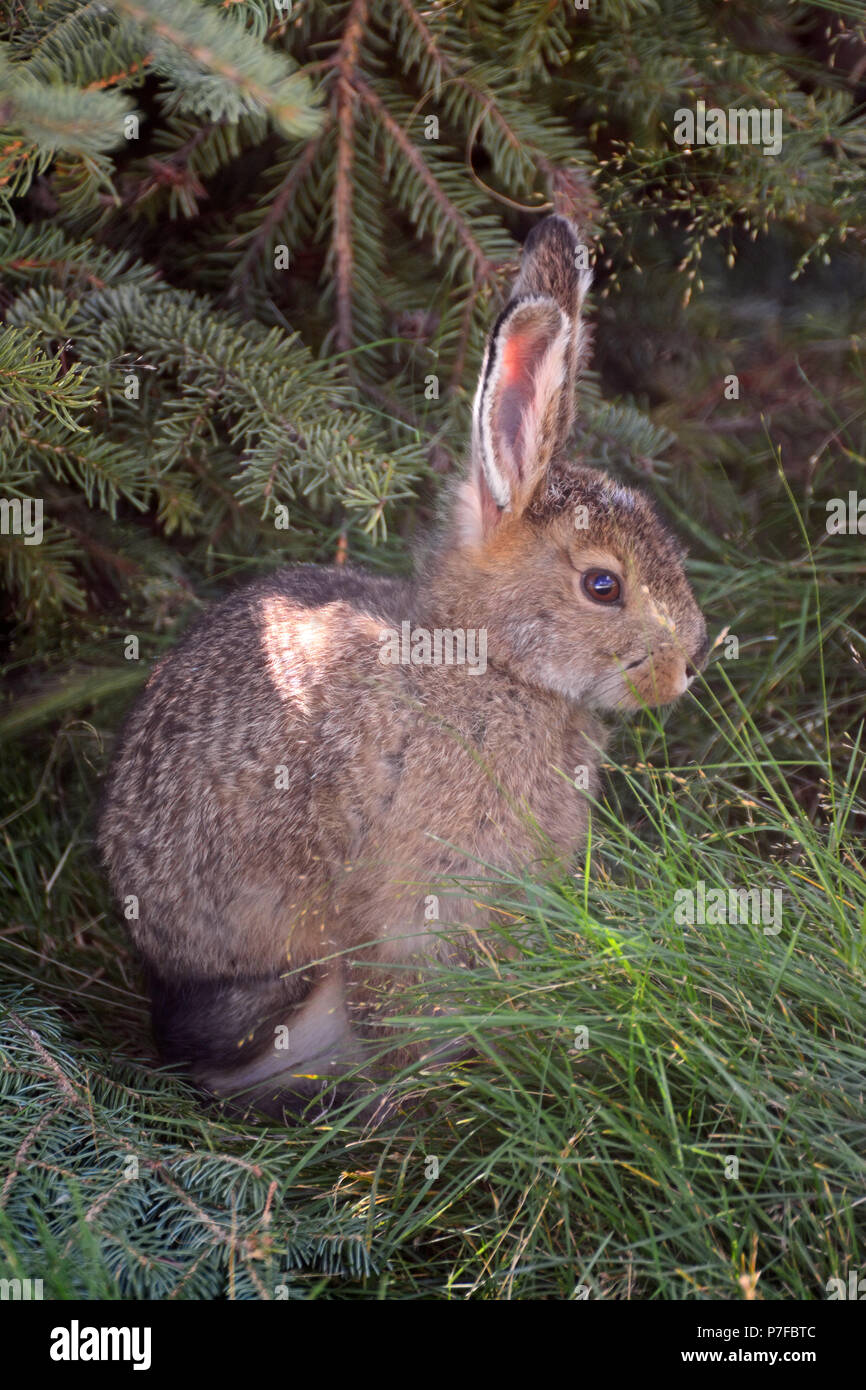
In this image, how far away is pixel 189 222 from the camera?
171 inches

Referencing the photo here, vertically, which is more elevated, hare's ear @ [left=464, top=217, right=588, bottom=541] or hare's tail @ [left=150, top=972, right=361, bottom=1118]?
hare's ear @ [left=464, top=217, right=588, bottom=541]

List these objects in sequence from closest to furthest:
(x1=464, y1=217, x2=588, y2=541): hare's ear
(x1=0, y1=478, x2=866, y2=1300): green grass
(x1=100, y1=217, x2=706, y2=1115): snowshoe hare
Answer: (x1=0, y1=478, x2=866, y2=1300): green grass < (x1=464, y1=217, x2=588, y2=541): hare's ear < (x1=100, y1=217, x2=706, y2=1115): snowshoe hare

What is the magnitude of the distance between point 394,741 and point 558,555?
62 cm

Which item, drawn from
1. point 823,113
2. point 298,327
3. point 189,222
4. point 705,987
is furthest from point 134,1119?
point 823,113

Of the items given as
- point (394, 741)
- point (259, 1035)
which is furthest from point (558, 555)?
point (259, 1035)

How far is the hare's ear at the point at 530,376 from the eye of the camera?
314cm

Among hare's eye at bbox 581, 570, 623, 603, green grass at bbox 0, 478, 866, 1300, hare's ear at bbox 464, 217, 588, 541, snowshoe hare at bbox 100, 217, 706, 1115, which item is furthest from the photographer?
hare's eye at bbox 581, 570, 623, 603

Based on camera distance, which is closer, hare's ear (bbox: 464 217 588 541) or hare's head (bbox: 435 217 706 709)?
hare's ear (bbox: 464 217 588 541)

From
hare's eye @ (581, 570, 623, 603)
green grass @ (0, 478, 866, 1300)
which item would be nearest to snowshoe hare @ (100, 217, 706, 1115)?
hare's eye @ (581, 570, 623, 603)

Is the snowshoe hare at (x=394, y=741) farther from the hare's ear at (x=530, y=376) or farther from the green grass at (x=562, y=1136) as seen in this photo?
the green grass at (x=562, y=1136)

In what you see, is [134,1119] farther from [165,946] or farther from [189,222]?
[189,222]

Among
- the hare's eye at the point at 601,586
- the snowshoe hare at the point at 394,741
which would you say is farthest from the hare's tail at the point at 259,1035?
the hare's eye at the point at 601,586

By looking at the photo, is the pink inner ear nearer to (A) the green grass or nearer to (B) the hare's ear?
(B) the hare's ear

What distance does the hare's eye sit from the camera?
3.37 m
